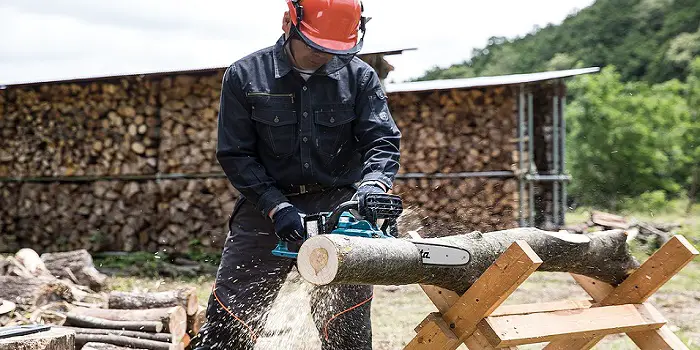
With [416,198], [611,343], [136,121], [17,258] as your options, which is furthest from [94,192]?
[611,343]

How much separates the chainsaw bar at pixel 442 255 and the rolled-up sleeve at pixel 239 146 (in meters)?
0.69

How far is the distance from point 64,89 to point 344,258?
25.9ft

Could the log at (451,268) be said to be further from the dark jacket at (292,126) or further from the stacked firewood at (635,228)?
the stacked firewood at (635,228)

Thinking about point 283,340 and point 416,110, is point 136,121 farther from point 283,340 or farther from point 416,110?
point 283,340

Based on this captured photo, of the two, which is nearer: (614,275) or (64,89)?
(614,275)

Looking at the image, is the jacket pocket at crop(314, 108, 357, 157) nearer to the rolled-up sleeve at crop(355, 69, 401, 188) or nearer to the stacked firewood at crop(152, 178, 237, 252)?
→ the rolled-up sleeve at crop(355, 69, 401, 188)

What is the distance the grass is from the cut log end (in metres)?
0.89

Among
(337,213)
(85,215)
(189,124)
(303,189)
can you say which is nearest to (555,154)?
(189,124)

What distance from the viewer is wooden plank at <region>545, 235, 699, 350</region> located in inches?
131

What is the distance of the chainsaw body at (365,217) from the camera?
9.08ft

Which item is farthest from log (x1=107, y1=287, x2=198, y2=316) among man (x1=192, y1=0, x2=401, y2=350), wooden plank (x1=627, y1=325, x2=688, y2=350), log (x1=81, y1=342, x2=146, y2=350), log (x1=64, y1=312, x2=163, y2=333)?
wooden plank (x1=627, y1=325, x2=688, y2=350)

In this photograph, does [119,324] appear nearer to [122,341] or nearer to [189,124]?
[122,341]

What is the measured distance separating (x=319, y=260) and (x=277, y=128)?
89 cm

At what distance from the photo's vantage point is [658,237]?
9914 millimetres
